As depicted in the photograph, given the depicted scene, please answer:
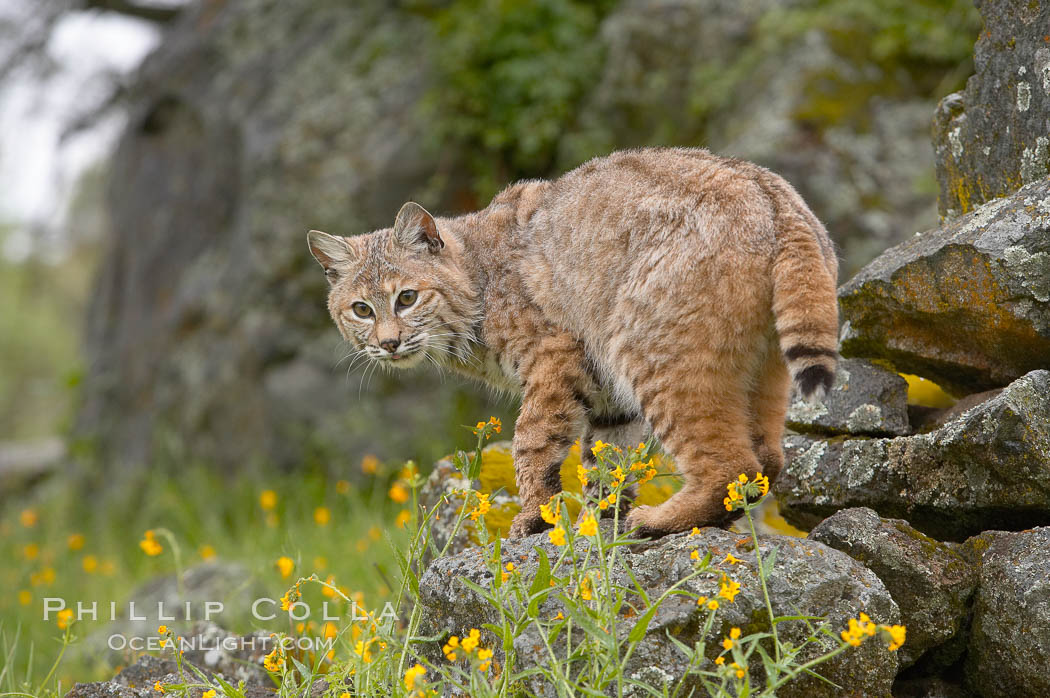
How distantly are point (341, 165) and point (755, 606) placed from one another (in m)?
6.48

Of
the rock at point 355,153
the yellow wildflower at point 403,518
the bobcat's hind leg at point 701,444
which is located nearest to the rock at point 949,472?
the bobcat's hind leg at point 701,444

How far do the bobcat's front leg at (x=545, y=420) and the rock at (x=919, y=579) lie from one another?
1092 millimetres

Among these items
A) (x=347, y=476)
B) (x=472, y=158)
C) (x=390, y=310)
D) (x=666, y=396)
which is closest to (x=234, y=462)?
(x=347, y=476)

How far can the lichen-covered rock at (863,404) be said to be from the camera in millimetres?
3775

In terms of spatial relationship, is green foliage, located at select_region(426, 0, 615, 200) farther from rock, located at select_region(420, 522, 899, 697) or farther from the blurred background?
rock, located at select_region(420, 522, 899, 697)

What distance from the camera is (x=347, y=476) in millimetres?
8047

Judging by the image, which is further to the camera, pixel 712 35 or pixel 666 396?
pixel 712 35

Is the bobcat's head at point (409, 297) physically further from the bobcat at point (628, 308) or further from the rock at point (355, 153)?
the rock at point (355, 153)

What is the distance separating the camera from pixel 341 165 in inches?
330

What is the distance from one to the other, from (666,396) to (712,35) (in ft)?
16.2

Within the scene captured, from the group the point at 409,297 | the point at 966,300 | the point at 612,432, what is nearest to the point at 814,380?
the point at 966,300

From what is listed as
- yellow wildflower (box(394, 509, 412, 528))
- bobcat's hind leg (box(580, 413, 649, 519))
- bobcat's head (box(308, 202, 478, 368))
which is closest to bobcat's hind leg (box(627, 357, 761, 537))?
bobcat's hind leg (box(580, 413, 649, 519))

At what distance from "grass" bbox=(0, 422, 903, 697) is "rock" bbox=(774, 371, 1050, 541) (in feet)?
1.03

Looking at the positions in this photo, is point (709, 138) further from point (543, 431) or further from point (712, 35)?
point (543, 431)
